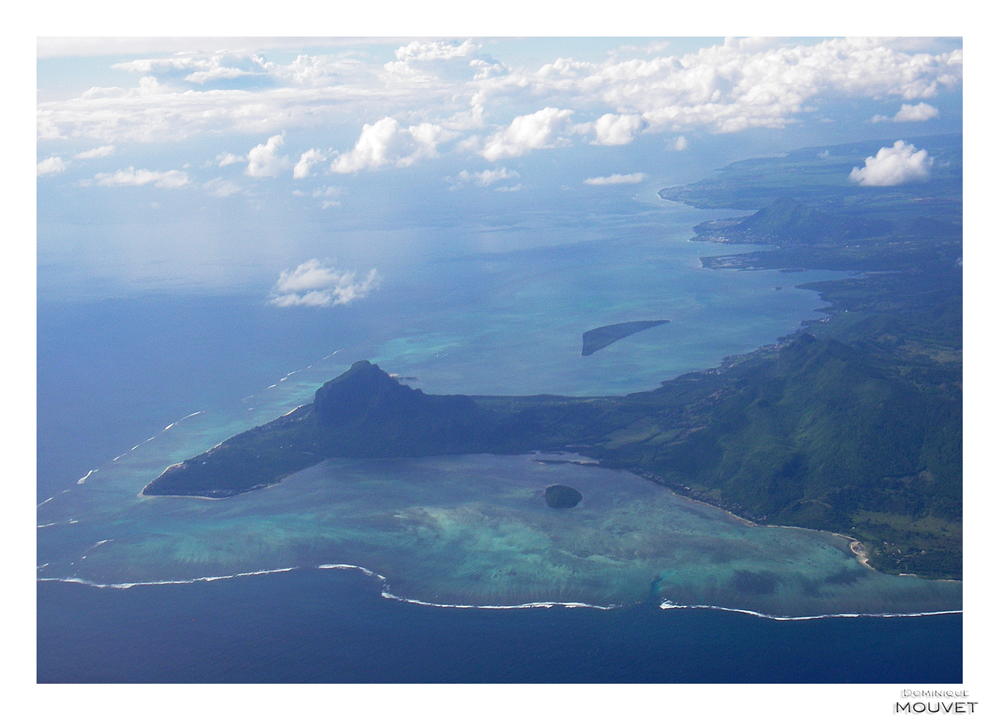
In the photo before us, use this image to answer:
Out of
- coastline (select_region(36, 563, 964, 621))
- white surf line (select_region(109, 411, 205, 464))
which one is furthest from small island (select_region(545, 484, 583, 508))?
white surf line (select_region(109, 411, 205, 464))

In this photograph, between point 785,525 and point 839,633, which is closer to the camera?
point 839,633

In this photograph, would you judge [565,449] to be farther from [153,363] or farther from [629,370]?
[153,363]

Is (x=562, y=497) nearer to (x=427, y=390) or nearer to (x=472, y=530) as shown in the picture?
(x=472, y=530)

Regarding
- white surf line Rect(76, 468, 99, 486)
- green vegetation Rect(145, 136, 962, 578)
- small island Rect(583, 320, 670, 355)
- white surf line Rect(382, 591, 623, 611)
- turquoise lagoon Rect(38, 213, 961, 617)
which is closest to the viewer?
white surf line Rect(382, 591, 623, 611)

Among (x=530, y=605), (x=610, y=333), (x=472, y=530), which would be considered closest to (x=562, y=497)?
(x=472, y=530)

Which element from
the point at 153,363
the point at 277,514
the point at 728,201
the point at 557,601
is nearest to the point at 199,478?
the point at 277,514

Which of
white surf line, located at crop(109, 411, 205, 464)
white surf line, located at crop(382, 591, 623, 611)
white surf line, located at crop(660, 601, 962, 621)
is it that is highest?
white surf line, located at crop(109, 411, 205, 464)

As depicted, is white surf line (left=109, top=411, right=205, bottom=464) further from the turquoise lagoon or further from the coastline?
the coastline
